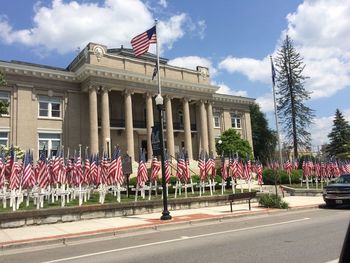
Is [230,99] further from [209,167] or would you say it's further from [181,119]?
[209,167]

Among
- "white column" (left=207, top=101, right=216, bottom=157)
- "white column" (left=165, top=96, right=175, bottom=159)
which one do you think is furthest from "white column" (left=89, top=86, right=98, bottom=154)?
"white column" (left=207, top=101, right=216, bottom=157)

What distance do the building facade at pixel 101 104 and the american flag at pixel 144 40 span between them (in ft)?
59.8

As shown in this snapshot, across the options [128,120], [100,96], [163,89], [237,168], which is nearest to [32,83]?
[100,96]

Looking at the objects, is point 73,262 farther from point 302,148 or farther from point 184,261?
point 302,148

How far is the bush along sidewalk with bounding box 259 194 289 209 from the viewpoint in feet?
66.4

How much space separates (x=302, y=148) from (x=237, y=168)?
36.4 metres

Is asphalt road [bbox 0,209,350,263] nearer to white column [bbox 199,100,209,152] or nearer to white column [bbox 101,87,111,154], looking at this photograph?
white column [bbox 101,87,111,154]

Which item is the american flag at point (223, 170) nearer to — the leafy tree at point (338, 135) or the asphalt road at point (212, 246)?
the asphalt road at point (212, 246)

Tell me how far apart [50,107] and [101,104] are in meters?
5.08

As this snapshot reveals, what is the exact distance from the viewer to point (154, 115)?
46062mm

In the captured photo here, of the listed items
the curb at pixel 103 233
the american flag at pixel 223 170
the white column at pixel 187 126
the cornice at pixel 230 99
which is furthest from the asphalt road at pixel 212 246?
the cornice at pixel 230 99

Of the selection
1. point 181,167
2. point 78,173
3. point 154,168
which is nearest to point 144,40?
point 154,168

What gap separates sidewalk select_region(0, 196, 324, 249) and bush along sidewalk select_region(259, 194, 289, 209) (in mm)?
1249

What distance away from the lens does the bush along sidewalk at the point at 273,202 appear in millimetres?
20234
